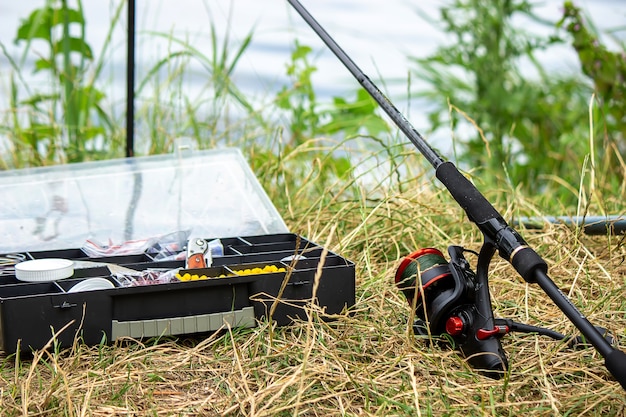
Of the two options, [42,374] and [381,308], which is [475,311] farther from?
[42,374]

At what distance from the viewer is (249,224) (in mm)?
2273

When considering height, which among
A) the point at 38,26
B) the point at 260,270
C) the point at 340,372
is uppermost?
the point at 38,26

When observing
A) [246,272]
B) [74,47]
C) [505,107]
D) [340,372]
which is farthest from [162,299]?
[505,107]

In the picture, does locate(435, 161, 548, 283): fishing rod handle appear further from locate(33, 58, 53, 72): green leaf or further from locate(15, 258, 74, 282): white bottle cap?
locate(33, 58, 53, 72): green leaf

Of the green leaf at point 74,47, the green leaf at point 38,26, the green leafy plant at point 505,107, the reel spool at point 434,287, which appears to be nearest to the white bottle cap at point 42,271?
the reel spool at point 434,287

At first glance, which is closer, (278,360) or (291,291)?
(278,360)

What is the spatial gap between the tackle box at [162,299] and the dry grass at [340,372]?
0.11 ft

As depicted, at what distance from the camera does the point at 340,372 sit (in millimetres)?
1491

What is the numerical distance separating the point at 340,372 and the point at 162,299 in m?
0.39

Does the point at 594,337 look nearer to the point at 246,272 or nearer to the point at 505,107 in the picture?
the point at 246,272

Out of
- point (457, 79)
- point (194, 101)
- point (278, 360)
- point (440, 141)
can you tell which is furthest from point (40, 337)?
point (457, 79)

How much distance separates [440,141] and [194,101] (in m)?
1.60

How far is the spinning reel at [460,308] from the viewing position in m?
1.50

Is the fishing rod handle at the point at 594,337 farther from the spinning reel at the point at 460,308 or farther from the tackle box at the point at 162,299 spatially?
the tackle box at the point at 162,299
